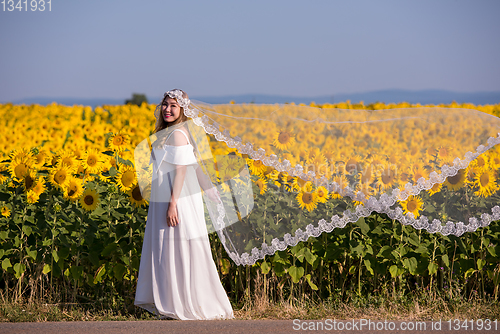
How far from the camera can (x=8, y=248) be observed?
4.59 m

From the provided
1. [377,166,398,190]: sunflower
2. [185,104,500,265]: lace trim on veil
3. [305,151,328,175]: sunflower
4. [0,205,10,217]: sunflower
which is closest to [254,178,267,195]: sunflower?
[185,104,500,265]: lace trim on veil

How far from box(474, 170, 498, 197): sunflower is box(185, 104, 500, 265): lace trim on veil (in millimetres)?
286

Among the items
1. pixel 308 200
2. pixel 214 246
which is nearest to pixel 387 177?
pixel 308 200

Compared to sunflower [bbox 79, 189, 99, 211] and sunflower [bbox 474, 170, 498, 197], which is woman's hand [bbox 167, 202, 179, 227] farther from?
sunflower [bbox 474, 170, 498, 197]

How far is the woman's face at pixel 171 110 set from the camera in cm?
411

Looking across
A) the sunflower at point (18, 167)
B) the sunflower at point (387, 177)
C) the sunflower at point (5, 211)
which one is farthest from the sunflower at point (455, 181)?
the sunflower at point (5, 211)

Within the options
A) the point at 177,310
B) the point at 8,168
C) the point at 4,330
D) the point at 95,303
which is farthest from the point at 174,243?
the point at 8,168

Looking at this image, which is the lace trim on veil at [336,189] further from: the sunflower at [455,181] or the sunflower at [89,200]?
the sunflower at [89,200]

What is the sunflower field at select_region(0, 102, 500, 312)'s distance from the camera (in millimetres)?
4355

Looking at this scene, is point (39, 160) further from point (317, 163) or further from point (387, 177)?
point (387, 177)

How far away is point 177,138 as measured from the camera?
4.02 m

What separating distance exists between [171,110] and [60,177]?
1315 mm

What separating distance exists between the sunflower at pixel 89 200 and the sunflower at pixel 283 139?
5.71 ft

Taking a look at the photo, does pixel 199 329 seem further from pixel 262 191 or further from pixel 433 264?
pixel 433 264
